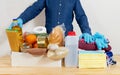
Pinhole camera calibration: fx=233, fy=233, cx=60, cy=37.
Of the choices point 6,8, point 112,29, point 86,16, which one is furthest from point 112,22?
point 6,8

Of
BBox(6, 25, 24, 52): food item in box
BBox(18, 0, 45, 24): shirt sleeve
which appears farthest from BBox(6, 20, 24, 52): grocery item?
BBox(18, 0, 45, 24): shirt sleeve

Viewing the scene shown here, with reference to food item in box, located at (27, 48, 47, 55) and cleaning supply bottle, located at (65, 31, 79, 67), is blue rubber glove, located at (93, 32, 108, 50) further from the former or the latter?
food item in box, located at (27, 48, 47, 55)

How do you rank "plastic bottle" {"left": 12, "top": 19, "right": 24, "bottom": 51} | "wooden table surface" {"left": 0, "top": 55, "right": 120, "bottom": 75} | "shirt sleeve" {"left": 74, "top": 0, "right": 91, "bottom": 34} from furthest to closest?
1. "shirt sleeve" {"left": 74, "top": 0, "right": 91, "bottom": 34}
2. "plastic bottle" {"left": 12, "top": 19, "right": 24, "bottom": 51}
3. "wooden table surface" {"left": 0, "top": 55, "right": 120, "bottom": 75}

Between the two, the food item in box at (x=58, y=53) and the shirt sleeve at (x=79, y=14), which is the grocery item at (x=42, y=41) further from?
the shirt sleeve at (x=79, y=14)

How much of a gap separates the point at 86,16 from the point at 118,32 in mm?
266

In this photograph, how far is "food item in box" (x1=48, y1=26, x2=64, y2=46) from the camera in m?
1.08

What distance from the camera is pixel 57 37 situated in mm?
1095

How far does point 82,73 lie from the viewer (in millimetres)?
1002

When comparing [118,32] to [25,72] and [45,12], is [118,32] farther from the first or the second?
[25,72]

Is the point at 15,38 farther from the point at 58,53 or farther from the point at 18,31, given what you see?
the point at 58,53

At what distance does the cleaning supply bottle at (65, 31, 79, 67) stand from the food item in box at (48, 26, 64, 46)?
0.05 m

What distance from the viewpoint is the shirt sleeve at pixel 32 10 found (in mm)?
1389

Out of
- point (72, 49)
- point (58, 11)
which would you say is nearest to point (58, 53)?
point (72, 49)

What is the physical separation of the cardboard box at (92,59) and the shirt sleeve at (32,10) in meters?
0.48
